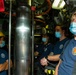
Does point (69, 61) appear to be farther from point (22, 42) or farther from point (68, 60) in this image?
point (22, 42)

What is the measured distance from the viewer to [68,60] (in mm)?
2283

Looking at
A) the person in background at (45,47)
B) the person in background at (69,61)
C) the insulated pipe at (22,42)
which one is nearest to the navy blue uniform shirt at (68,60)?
the person in background at (69,61)

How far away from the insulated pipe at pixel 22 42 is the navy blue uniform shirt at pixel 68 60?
0.92 metres

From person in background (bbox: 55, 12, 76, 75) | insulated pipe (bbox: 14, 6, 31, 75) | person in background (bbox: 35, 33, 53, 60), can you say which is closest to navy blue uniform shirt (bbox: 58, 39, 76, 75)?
person in background (bbox: 55, 12, 76, 75)

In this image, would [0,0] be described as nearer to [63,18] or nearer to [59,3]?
[59,3]

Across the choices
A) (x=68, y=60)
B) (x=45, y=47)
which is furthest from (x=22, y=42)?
(x=45, y=47)

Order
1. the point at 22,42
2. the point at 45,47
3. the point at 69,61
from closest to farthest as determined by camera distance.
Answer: the point at 69,61, the point at 22,42, the point at 45,47

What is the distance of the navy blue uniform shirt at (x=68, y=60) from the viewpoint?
7.41ft

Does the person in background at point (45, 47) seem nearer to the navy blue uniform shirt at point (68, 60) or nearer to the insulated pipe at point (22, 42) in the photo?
the insulated pipe at point (22, 42)

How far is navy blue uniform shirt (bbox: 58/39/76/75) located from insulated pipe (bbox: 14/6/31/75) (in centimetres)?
92

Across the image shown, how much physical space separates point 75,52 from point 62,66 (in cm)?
23

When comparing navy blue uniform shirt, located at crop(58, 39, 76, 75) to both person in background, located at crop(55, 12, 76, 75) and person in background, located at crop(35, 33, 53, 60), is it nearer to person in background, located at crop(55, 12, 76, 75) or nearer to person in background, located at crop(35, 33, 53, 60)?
person in background, located at crop(55, 12, 76, 75)

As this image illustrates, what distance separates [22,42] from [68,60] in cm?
107

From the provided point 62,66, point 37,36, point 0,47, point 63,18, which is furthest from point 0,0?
point 37,36
